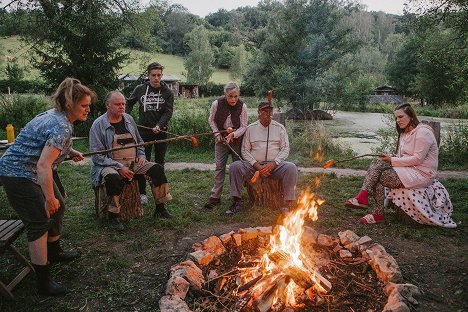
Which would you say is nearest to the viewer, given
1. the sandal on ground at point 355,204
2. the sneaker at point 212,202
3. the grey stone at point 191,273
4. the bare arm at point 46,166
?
the bare arm at point 46,166

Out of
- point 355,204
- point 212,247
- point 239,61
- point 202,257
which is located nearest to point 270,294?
point 202,257

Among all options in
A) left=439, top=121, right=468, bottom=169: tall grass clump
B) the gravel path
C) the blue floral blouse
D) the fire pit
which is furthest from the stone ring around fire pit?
left=439, top=121, right=468, bottom=169: tall grass clump

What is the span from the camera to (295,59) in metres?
20.8

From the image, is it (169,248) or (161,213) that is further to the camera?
(161,213)

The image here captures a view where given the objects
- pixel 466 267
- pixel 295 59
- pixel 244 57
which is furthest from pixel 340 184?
pixel 244 57

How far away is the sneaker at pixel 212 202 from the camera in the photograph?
5125 mm

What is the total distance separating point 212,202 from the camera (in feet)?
17.1

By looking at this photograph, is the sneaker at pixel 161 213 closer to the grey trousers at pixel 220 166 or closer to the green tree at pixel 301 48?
the grey trousers at pixel 220 166

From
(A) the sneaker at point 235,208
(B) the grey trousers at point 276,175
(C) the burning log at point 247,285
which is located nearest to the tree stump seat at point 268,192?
(B) the grey trousers at point 276,175

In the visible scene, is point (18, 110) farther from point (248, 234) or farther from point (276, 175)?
point (248, 234)

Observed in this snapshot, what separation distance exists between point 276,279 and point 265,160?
2.49 metres

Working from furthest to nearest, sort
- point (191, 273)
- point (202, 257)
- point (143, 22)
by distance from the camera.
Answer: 1. point (143, 22)
2. point (202, 257)
3. point (191, 273)

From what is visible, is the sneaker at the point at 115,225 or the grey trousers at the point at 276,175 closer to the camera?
the sneaker at the point at 115,225

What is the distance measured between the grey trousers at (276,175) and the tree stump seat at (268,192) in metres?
0.10
